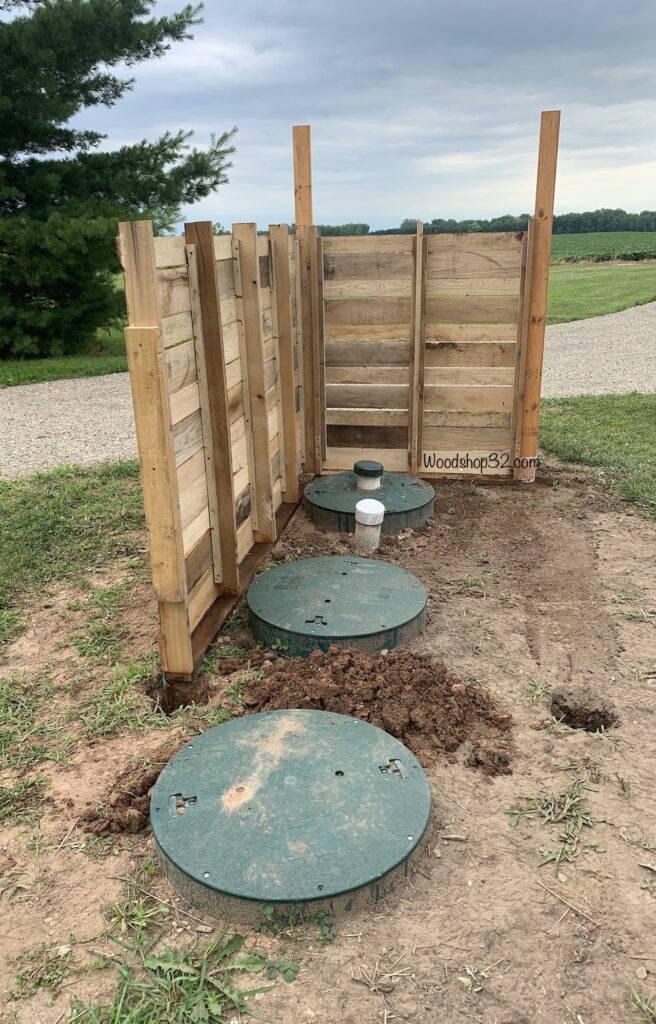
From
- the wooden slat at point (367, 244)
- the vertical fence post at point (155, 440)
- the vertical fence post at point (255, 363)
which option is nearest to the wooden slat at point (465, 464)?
the wooden slat at point (367, 244)

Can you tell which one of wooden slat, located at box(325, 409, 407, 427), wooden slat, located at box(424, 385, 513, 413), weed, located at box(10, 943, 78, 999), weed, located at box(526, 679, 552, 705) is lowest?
weed, located at box(526, 679, 552, 705)

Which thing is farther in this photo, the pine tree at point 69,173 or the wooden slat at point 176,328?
the pine tree at point 69,173

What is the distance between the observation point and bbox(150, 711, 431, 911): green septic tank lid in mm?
2301

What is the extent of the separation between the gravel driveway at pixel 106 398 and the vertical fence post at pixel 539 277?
401cm

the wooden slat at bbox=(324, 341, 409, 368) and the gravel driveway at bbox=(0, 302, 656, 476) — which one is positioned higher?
the wooden slat at bbox=(324, 341, 409, 368)

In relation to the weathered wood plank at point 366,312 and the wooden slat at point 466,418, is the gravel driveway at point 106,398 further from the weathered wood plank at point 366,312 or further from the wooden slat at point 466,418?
the wooden slat at point 466,418

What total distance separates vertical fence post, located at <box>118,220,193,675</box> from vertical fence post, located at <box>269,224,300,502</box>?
7.49ft

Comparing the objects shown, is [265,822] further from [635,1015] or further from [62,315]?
[62,315]

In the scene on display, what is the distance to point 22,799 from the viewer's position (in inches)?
112

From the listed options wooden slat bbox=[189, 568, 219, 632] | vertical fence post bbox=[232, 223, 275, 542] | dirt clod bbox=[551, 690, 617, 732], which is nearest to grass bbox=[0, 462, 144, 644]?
vertical fence post bbox=[232, 223, 275, 542]

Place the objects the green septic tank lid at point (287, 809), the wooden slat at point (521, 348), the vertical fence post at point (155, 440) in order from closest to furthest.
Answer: the green septic tank lid at point (287, 809)
the vertical fence post at point (155, 440)
the wooden slat at point (521, 348)

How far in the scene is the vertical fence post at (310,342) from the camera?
6.11 m

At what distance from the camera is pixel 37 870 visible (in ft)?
8.30

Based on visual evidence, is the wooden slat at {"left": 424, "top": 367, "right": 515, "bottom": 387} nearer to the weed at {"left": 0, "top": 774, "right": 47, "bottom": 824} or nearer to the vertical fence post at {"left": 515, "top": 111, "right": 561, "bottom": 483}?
the vertical fence post at {"left": 515, "top": 111, "right": 561, "bottom": 483}
